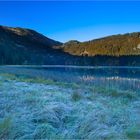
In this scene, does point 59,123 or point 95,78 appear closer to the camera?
point 59,123

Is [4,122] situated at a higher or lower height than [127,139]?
higher

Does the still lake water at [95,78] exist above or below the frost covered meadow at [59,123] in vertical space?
below

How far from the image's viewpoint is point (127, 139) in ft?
17.2

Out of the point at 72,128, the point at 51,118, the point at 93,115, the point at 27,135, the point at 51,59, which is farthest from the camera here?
the point at 51,59

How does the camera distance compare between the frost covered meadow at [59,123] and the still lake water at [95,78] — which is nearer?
the frost covered meadow at [59,123]

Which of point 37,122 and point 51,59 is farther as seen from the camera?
point 51,59

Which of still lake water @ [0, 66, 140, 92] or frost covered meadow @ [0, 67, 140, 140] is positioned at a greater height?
frost covered meadow @ [0, 67, 140, 140]

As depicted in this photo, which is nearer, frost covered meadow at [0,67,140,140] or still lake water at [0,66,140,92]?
frost covered meadow at [0,67,140,140]

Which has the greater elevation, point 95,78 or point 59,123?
point 59,123

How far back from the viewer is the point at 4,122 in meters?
5.06

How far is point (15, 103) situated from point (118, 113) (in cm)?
239

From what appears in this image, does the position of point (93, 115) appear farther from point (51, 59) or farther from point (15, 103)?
point (51, 59)

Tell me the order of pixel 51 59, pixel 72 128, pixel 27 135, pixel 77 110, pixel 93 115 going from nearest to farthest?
pixel 27 135 → pixel 72 128 → pixel 93 115 → pixel 77 110 → pixel 51 59

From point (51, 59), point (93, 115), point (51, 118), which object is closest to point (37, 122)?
point (51, 118)
